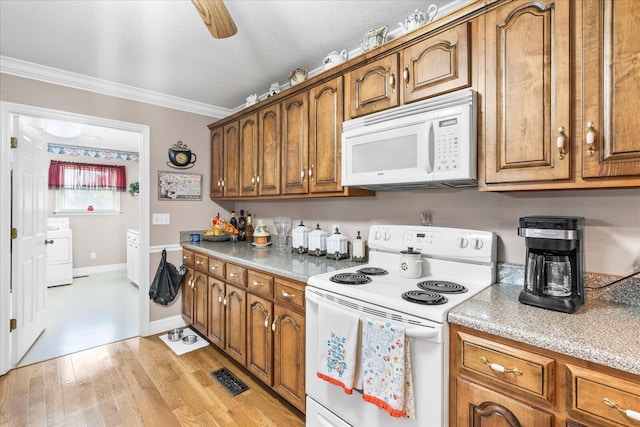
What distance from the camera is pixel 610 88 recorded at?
3.52ft

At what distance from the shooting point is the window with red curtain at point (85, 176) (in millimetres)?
5281

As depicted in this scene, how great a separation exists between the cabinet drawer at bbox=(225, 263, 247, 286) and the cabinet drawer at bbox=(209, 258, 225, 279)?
92 mm

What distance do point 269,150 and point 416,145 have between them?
4.70ft

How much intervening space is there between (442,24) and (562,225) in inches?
41.8

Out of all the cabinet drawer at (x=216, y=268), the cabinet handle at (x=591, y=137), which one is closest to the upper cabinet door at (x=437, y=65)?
the cabinet handle at (x=591, y=137)

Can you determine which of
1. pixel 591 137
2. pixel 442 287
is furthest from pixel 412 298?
pixel 591 137

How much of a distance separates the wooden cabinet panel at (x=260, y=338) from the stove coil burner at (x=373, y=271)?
0.65 metres

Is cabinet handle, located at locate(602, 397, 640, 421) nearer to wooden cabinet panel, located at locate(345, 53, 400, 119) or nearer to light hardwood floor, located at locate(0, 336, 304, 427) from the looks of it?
wooden cabinet panel, located at locate(345, 53, 400, 119)

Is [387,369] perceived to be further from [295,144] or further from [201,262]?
[201,262]

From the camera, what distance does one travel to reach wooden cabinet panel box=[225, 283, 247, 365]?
7.39 ft

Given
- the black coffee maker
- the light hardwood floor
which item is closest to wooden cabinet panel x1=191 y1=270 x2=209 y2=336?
the light hardwood floor

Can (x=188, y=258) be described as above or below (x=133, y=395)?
above

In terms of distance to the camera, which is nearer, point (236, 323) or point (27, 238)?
point (236, 323)

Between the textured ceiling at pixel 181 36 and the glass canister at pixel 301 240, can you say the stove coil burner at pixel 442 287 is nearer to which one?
the glass canister at pixel 301 240
